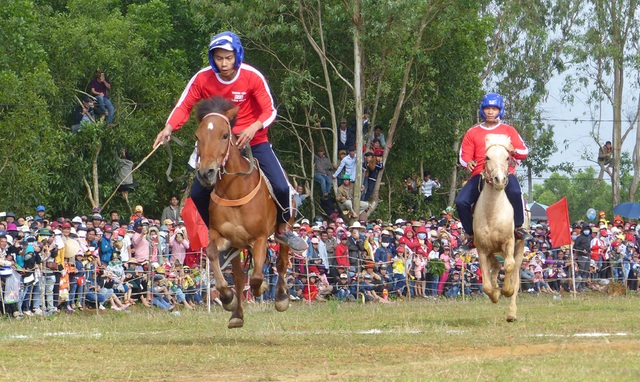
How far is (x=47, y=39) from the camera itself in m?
36.4

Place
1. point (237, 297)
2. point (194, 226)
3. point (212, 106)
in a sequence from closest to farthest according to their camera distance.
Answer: point (212, 106) < point (237, 297) < point (194, 226)

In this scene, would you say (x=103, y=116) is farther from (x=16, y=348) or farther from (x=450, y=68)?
(x=16, y=348)

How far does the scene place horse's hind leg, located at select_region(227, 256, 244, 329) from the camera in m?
13.4

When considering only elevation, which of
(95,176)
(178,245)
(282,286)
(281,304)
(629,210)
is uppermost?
(95,176)

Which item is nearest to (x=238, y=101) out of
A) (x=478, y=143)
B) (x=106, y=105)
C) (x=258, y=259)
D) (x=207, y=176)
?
(x=207, y=176)

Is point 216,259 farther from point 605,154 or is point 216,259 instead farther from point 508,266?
point 605,154

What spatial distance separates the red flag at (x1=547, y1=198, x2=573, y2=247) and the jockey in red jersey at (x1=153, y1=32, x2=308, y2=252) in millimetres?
15856

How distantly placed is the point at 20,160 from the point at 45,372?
19687mm

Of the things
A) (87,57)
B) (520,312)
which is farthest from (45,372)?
(87,57)

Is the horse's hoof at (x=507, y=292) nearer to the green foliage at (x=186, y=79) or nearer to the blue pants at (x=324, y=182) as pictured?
the green foliage at (x=186, y=79)

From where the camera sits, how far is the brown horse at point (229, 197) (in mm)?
12336

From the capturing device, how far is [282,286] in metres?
14.2

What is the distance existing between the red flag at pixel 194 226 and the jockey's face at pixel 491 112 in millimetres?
5671

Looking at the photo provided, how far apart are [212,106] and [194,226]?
8.25 meters
